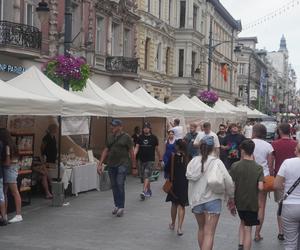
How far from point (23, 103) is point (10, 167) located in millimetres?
1208

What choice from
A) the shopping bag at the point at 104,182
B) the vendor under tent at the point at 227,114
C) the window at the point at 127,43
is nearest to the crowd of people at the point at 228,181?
the shopping bag at the point at 104,182

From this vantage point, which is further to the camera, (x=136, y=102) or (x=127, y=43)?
(x=127, y=43)

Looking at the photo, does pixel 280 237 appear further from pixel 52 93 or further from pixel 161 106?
pixel 161 106

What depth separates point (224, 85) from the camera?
67438 mm

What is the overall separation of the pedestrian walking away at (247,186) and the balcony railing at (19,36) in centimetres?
1386

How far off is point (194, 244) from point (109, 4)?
928 inches

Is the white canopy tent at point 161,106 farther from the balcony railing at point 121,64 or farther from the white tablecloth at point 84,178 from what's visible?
the balcony railing at point 121,64

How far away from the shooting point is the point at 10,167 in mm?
10000

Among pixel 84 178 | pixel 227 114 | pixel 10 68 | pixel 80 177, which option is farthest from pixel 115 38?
pixel 80 177

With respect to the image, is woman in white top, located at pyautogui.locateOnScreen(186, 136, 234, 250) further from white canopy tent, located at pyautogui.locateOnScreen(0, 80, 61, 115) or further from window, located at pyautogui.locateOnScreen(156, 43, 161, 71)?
window, located at pyautogui.locateOnScreen(156, 43, 161, 71)

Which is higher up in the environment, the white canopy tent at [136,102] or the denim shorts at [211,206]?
the white canopy tent at [136,102]

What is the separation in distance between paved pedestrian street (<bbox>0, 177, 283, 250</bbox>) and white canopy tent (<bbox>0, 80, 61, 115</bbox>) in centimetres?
191

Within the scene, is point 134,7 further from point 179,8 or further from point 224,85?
point 224,85

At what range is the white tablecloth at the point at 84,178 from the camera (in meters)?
13.5
